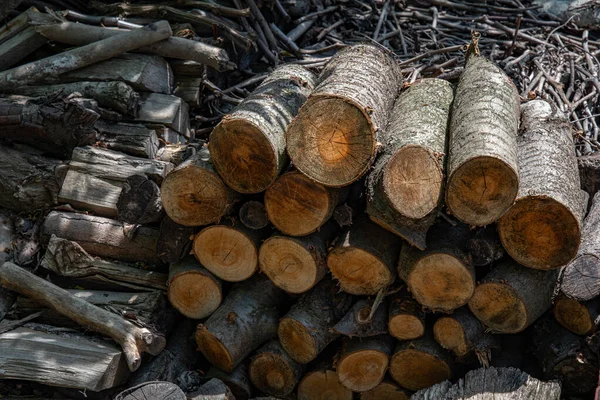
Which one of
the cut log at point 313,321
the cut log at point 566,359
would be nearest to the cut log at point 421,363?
the cut log at point 313,321

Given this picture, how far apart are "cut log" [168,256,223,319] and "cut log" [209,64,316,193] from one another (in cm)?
83

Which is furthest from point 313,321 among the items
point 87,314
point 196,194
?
point 87,314

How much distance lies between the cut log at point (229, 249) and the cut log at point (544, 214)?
1.70m

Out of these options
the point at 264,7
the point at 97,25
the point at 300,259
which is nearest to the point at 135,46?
the point at 97,25

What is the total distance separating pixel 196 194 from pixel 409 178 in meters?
1.48

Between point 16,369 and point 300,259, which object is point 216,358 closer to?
point 300,259

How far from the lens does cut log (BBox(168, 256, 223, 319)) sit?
4.76m

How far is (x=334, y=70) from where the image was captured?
15.6ft

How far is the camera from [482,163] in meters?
3.76

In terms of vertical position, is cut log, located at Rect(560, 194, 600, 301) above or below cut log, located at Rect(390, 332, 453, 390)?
above

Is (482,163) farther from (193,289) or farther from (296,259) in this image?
(193,289)

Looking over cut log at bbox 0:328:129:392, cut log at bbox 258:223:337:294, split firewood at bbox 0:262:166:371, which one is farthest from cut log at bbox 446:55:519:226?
cut log at bbox 0:328:129:392

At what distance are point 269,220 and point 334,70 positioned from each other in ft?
4.09

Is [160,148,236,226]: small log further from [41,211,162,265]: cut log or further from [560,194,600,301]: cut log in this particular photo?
[560,194,600,301]: cut log
